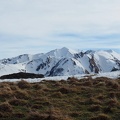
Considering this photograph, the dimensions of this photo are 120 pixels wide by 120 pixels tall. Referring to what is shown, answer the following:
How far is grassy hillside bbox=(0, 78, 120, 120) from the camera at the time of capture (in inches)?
655

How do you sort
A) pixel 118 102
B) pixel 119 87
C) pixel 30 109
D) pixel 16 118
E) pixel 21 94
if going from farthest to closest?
pixel 119 87 → pixel 21 94 → pixel 118 102 → pixel 30 109 → pixel 16 118

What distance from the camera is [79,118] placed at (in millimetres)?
16594

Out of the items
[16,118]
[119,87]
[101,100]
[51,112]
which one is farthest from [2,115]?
[119,87]

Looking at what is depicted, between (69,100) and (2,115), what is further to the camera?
(69,100)

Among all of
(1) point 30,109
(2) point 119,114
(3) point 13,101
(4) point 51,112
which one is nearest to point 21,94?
(3) point 13,101

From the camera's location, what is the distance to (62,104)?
63.2 feet

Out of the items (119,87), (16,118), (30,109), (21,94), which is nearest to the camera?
(16,118)

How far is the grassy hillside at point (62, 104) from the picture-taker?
54.6 feet

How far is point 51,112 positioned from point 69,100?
382 cm

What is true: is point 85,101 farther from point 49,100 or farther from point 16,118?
point 16,118

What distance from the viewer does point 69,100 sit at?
67.1ft

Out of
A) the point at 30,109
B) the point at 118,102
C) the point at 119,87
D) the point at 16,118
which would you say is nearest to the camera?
the point at 16,118

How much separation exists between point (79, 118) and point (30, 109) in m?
2.62

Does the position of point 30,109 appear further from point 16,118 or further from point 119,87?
point 119,87
